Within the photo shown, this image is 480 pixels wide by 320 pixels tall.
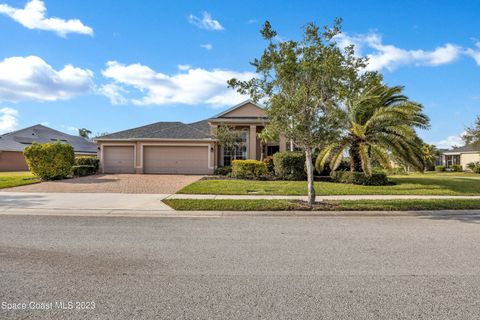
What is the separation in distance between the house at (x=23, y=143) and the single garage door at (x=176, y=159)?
10189 millimetres

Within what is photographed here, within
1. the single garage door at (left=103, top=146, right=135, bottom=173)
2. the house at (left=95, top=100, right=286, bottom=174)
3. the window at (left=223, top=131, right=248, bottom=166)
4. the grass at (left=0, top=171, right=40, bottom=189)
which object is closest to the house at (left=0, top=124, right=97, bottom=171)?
the single garage door at (left=103, top=146, right=135, bottom=173)

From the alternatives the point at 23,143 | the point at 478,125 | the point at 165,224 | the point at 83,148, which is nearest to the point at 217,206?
the point at 165,224

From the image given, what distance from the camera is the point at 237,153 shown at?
2566cm

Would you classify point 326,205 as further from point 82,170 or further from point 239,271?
point 82,170

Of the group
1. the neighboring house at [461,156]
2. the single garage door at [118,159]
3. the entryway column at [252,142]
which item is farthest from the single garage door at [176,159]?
the neighboring house at [461,156]

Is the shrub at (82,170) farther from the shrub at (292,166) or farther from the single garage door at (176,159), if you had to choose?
the shrub at (292,166)

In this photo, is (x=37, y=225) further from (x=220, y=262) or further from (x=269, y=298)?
(x=269, y=298)

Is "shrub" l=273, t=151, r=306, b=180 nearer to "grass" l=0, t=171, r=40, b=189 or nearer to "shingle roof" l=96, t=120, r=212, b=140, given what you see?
"shingle roof" l=96, t=120, r=212, b=140

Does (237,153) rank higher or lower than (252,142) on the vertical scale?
lower

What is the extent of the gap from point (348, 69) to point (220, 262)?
7898mm

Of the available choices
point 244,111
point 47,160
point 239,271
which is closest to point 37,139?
point 47,160

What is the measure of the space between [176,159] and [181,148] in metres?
0.94

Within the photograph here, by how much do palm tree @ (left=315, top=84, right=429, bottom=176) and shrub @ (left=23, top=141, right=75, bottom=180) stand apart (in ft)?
51.3

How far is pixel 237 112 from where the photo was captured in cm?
2542
